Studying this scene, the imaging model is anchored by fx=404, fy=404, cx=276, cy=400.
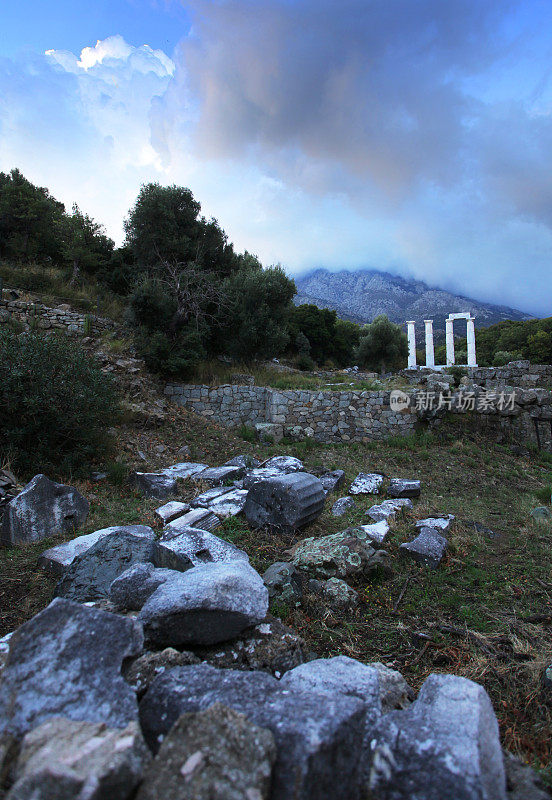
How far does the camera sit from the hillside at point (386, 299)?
339 ft

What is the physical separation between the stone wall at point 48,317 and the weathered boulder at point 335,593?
11.8 m

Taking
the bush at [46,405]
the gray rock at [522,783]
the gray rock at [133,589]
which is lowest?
the gray rock at [522,783]

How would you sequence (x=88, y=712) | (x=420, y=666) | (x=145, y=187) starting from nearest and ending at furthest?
(x=88, y=712), (x=420, y=666), (x=145, y=187)

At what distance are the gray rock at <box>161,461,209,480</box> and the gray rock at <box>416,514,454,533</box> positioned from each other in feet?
13.3

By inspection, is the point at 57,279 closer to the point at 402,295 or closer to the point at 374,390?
the point at 374,390

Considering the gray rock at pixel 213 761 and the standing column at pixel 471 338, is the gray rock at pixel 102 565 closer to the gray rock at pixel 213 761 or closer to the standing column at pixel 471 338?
the gray rock at pixel 213 761

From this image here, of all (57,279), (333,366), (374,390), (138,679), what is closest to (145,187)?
(57,279)

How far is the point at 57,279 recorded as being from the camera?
15.0 metres

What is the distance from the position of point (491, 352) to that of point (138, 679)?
50157 mm

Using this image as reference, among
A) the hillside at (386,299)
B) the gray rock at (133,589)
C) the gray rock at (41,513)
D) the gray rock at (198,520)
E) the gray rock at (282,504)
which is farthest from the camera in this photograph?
the hillside at (386,299)

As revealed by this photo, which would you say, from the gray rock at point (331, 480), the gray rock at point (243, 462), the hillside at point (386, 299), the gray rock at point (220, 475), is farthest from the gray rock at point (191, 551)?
the hillside at point (386, 299)

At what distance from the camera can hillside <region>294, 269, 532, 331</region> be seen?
10344 centimetres

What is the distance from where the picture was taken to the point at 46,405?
266 inches

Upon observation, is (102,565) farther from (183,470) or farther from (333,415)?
(333,415)
